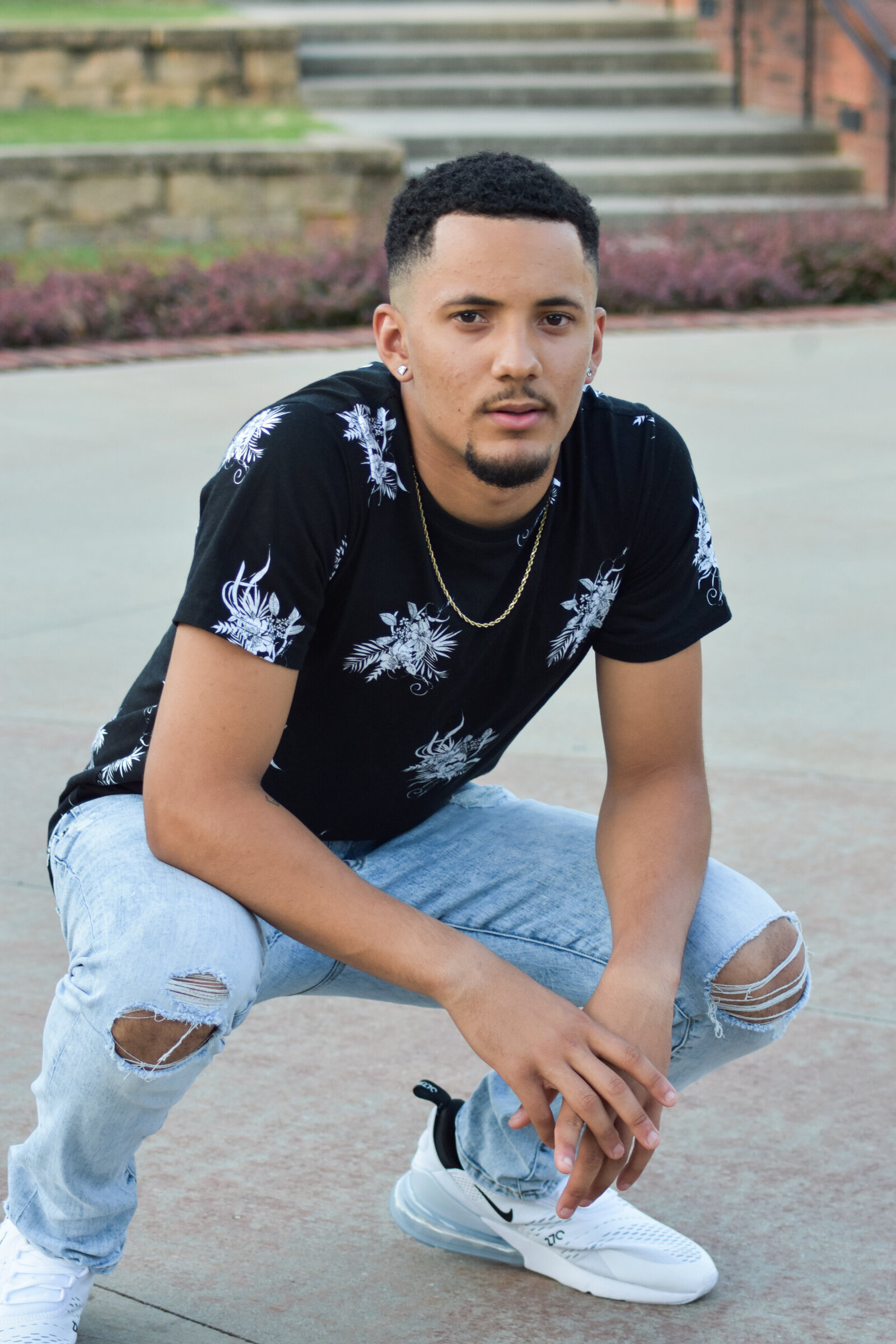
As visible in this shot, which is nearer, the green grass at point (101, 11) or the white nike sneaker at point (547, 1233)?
the white nike sneaker at point (547, 1233)

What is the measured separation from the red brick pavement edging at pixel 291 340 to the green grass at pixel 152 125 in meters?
3.24

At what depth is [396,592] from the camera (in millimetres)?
2248

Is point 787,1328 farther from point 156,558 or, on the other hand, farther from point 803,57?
point 803,57

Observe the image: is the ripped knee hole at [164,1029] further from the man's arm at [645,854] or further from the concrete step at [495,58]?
the concrete step at [495,58]

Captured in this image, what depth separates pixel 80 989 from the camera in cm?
198

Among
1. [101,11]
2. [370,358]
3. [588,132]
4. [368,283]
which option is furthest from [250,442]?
[101,11]

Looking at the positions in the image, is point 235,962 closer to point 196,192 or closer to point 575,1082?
point 575,1082

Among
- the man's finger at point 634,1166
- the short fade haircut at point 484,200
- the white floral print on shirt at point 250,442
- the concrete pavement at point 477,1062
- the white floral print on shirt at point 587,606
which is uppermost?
the short fade haircut at point 484,200

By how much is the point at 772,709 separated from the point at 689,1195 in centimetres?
218

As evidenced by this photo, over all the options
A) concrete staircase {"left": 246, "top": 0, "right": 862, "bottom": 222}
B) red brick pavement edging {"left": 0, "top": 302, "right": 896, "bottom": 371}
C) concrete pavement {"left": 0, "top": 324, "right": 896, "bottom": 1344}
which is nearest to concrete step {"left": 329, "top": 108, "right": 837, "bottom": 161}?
concrete staircase {"left": 246, "top": 0, "right": 862, "bottom": 222}

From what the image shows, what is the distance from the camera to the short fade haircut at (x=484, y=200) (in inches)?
86.1

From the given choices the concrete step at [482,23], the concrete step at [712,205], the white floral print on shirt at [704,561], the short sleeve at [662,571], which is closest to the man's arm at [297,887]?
the short sleeve at [662,571]

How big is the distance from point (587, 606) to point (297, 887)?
0.59 m

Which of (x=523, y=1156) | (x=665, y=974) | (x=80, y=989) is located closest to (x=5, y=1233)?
(x=80, y=989)
